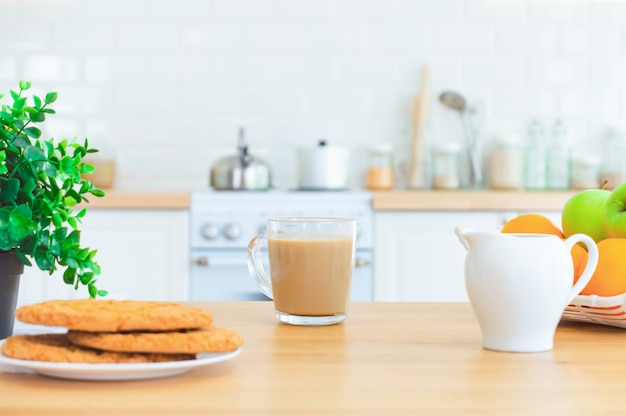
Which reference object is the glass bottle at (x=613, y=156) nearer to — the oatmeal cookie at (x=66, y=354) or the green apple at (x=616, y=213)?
the green apple at (x=616, y=213)

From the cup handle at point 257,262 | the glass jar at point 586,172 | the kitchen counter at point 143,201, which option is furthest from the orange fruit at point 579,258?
the glass jar at point 586,172

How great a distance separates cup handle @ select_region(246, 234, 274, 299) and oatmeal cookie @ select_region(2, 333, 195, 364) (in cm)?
35

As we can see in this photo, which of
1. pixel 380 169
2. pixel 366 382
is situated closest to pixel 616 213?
pixel 366 382

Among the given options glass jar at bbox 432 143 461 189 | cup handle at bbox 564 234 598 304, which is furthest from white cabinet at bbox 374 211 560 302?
cup handle at bbox 564 234 598 304

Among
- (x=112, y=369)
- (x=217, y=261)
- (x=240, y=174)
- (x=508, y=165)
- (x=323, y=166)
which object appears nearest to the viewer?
(x=112, y=369)

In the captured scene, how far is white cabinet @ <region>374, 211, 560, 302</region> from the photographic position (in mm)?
2945

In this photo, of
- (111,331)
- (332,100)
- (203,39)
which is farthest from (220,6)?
(111,331)

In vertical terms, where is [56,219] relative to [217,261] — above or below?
above

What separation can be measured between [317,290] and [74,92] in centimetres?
282

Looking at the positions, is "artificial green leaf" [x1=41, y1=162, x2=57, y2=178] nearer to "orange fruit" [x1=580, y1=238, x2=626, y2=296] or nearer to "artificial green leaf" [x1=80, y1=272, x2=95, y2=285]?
"artificial green leaf" [x1=80, y1=272, x2=95, y2=285]

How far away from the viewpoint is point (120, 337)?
735 mm

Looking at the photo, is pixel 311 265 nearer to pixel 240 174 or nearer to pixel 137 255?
pixel 137 255

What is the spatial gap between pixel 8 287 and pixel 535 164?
112 inches

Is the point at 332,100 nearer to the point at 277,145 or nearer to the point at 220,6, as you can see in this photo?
the point at 277,145
